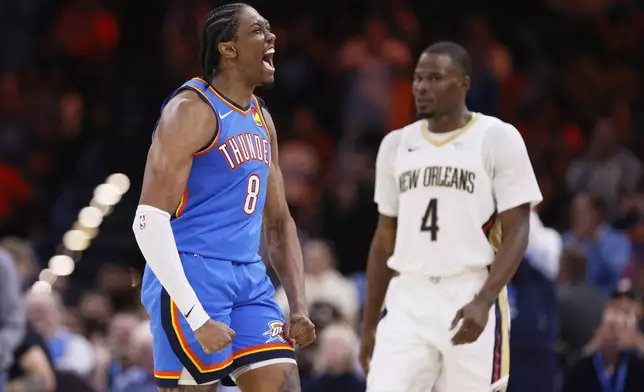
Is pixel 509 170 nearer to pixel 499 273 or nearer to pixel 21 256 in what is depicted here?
pixel 499 273

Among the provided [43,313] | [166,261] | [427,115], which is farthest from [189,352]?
[43,313]

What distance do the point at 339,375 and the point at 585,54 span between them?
6492mm

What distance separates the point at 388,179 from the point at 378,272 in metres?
0.47

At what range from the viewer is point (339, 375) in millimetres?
8852

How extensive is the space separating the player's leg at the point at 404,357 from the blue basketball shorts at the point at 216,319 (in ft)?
3.51

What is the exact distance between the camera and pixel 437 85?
251 inches

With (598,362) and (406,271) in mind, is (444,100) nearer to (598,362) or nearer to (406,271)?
(406,271)

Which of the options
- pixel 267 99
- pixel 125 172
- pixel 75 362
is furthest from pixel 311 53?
pixel 75 362

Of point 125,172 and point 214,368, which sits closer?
point 214,368

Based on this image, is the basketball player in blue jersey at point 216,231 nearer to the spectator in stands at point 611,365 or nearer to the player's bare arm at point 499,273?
the player's bare arm at point 499,273

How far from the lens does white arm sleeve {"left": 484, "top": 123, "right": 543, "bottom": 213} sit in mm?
6148

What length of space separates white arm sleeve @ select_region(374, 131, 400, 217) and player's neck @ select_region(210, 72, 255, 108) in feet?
4.67

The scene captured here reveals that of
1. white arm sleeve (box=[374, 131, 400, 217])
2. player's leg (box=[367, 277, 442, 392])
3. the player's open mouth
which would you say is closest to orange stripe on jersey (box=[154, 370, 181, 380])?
the player's open mouth

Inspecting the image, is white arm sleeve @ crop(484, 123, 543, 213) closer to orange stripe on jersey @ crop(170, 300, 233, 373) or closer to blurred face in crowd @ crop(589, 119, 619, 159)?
orange stripe on jersey @ crop(170, 300, 233, 373)
